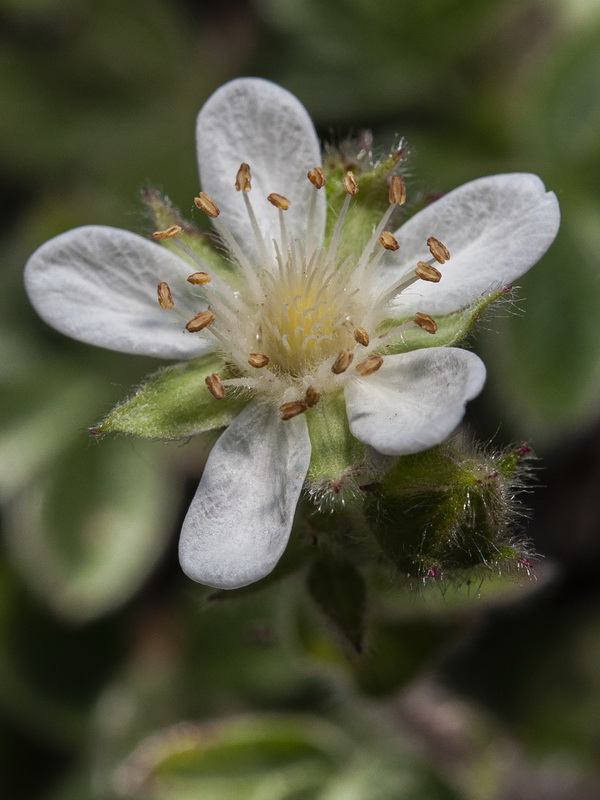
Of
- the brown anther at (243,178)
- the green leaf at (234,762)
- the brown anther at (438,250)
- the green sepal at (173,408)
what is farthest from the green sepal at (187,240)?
the green leaf at (234,762)

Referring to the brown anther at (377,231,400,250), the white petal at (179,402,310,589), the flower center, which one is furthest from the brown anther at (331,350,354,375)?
the brown anther at (377,231,400,250)

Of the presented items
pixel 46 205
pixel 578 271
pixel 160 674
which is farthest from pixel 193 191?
pixel 160 674

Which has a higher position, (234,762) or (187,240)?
(187,240)

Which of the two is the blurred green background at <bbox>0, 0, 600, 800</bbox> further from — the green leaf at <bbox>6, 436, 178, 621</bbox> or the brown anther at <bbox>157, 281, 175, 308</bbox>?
the brown anther at <bbox>157, 281, 175, 308</bbox>

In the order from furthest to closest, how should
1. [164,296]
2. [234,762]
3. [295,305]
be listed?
[234,762], [295,305], [164,296]

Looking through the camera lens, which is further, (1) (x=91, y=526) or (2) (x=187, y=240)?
(1) (x=91, y=526)

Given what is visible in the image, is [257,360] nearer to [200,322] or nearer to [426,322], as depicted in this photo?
[200,322]

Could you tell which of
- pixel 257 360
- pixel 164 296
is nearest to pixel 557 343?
pixel 257 360
